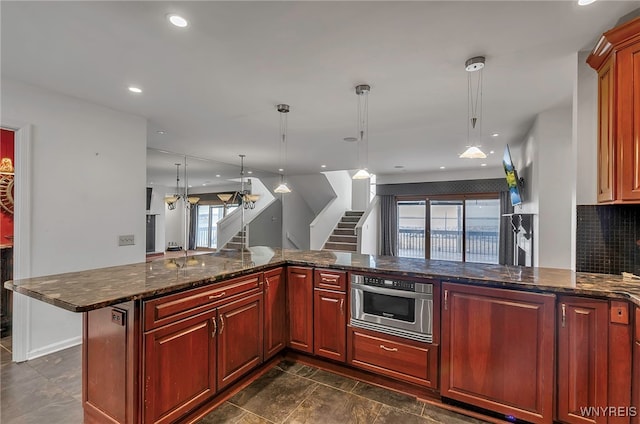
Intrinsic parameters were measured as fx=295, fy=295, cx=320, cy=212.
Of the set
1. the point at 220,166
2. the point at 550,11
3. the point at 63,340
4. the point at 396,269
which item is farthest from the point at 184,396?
the point at 220,166

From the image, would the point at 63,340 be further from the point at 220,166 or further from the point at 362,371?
the point at 220,166

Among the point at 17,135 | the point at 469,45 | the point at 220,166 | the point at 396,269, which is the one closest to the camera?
the point at 469,45

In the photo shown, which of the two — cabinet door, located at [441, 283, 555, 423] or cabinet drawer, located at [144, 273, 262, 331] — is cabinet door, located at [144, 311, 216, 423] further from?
cabinet door, located at [441, 283, 555, 423]

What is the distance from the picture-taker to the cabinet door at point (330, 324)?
8.35ft

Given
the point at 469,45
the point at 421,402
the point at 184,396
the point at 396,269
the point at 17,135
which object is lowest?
the point at 421,402

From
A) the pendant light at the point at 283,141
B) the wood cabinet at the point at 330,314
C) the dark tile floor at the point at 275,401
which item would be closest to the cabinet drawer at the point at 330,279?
the wood cabinet at the point at 330,314

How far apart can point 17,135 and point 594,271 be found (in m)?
5.06

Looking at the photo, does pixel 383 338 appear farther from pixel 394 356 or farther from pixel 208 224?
pixel 208 224

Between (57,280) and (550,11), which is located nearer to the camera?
(550,11)

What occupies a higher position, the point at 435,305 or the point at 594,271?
the point at 594,271

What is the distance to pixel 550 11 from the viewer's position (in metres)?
1.74

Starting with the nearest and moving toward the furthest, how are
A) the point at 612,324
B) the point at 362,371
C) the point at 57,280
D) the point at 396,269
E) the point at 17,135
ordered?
the point at 612,324 → the point at 57,280 → the point at 396,269 → the point at 362,371 → the point at 17,135

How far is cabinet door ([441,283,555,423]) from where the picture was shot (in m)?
1.86

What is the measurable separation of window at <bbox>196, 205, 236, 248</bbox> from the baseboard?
183 cm
